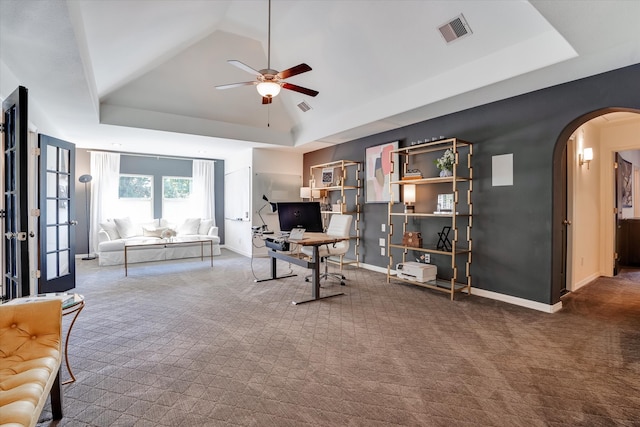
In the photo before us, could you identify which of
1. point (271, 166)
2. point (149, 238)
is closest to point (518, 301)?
point (271, 166)

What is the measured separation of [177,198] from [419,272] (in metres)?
6.64

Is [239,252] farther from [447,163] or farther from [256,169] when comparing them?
[447,163]

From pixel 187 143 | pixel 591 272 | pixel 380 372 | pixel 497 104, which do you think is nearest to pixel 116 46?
pixel 187 143

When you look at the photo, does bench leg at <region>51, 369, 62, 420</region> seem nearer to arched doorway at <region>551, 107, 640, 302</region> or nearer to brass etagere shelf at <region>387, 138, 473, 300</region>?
brass etagere shelf at <region>387, 138, 473, 300</region>

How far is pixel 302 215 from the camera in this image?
3.93m

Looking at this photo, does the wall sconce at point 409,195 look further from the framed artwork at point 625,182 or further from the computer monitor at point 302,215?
the framed artwork at point 625,182

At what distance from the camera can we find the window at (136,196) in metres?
7.52

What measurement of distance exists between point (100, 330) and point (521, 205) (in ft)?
15.9

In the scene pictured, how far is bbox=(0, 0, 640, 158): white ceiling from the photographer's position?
2547 millimetres

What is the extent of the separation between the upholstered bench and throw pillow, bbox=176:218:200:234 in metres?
6.24

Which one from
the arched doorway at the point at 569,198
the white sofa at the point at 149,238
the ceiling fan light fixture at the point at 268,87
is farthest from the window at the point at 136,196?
the arched doorway at the point at 569,198

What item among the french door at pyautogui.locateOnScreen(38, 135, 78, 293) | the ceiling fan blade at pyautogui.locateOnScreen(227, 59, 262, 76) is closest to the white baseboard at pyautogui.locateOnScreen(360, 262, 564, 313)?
the ceiling fan blade at pyautogui.locateOnScreen(227, 59, 262, 76)

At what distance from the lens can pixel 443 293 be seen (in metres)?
4.20

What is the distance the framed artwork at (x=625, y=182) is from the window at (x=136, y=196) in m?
10.0
